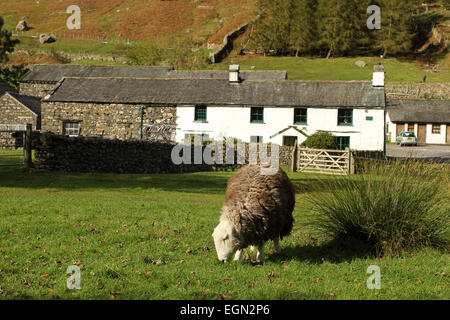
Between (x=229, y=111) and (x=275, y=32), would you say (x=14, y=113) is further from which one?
(x=275, y=32)

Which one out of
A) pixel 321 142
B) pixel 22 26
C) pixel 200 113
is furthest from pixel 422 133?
pixel 22 26

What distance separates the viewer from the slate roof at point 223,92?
114 feet

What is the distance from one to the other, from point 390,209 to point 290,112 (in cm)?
2722

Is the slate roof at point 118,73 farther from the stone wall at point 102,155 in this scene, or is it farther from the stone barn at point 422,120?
the stone wall at point 102,155

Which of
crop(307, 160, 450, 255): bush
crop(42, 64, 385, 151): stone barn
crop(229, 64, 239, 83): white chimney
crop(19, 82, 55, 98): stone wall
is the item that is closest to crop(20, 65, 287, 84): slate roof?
crop(19, 82, 55, 98): stone wall

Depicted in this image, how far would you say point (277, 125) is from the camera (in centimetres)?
3500

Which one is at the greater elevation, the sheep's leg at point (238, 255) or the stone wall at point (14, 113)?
the stone wall at point (14, 113)

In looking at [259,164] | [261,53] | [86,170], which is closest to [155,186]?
[86,170]

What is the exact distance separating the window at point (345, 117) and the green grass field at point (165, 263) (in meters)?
24.8

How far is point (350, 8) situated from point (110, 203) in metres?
77.0

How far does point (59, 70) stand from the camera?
56.6 meters

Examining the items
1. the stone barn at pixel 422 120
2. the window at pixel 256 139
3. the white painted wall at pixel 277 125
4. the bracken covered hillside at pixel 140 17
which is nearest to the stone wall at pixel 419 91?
the stone barn at pixel 422 120

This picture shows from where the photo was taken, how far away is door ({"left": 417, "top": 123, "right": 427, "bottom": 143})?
57.7 m
